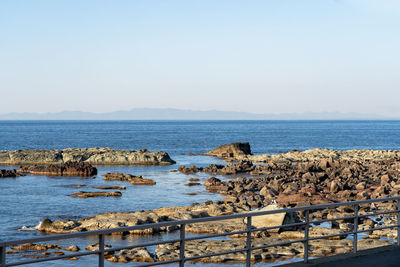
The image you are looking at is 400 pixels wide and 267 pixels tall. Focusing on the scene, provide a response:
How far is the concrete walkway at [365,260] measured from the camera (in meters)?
10.8

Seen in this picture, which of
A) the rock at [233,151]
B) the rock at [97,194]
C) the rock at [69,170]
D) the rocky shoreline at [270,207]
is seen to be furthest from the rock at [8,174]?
the rock at [233,151]

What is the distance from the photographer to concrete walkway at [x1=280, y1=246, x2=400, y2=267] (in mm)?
10812

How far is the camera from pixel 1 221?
27.9m

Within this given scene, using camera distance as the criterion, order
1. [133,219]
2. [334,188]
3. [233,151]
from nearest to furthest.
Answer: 1. [133,219]
2. [334,188]
3. [233,151]

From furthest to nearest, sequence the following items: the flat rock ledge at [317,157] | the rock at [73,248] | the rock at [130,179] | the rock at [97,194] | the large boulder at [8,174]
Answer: the flat rock ledge at [317,157]
the large boulder at [8,174]
the rock at [130,179]
the rock at [97,194]
the rock at [73,248]

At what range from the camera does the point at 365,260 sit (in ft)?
37.3

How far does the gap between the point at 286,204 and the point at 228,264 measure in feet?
48.8

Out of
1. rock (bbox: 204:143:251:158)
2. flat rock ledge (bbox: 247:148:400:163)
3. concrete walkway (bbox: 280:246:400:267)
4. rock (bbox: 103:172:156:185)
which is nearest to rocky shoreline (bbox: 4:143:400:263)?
rock (bbox: 103:172:156:185)

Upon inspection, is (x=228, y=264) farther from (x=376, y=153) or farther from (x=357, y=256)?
(x=376, y=153)

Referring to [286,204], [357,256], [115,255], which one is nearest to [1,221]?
[115,255]

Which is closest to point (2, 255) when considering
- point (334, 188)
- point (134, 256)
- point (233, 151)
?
point (134, 256)

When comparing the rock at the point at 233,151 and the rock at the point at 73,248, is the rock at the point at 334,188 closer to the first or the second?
the rock at the point at 73,248

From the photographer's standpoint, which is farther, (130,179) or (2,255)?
(130,179)

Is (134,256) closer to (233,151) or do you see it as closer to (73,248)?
→ (73,248)
